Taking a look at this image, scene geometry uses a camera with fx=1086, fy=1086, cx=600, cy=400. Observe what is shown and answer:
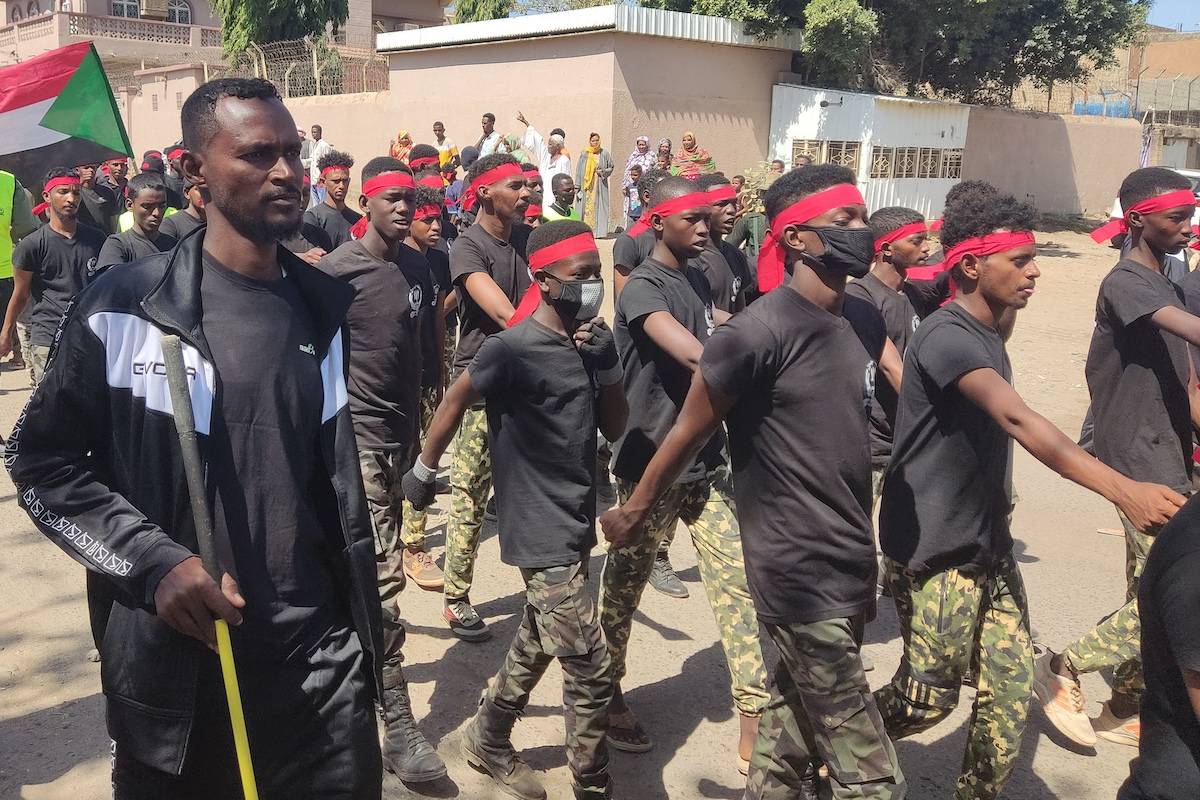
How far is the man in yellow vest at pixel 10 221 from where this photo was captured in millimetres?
8305

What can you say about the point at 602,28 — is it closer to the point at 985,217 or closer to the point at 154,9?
the point at 985,217

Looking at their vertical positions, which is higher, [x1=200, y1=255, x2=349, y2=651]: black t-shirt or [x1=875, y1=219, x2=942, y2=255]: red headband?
[x1=875, y1=219, x2=942, y2=255]: red headband

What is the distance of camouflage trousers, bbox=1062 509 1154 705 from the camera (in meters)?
4.42

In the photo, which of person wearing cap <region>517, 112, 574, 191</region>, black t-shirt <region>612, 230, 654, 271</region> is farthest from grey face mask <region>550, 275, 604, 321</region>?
person wearing cap <region>517, 112, 574, 191</region>

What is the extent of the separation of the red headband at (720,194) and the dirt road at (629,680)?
85.4 inches

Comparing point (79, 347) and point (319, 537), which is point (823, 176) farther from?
point (79, 347)

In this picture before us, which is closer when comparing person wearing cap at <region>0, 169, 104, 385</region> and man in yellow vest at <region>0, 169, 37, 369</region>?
person wearing cap at <region>0, 169, 104, 385</region>

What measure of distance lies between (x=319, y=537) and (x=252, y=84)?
1.09 metres

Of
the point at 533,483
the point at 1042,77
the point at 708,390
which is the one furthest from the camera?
the point at 1042,77

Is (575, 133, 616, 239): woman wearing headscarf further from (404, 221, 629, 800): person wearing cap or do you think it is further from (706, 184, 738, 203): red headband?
(404, 221, 629, 800): person wearing cap

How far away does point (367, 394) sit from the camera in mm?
4836

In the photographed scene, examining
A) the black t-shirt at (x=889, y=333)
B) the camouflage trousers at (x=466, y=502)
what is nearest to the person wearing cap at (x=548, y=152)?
the camouflage trousers at (x=466, y=502)

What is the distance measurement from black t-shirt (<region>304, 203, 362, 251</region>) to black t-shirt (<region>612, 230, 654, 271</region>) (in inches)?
92.3

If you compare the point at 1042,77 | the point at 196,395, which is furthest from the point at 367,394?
the point at 1042,77
